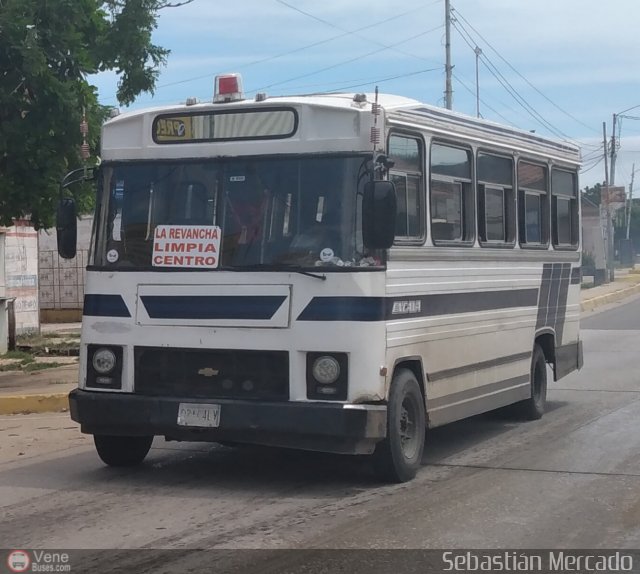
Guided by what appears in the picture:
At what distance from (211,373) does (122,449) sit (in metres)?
1.31

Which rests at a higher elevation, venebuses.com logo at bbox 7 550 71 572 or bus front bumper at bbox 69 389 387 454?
bus front bumper at bbox 69 389 387 454

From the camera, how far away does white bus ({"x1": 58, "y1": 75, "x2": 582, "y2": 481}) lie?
8133mm

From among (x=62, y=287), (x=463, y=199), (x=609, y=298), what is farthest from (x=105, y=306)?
(x=609, y=298)

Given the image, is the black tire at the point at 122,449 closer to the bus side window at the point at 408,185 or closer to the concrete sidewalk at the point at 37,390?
the bus side window at the point at 408,185

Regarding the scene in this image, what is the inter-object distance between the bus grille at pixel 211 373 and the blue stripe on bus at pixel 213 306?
0.87ft

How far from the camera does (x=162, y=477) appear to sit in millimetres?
8930

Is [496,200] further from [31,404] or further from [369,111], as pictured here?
[31,404]

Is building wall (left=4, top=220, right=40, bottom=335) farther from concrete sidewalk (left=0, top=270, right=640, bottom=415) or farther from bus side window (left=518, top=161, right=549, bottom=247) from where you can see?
bus side window (left=518, top=161, right=549, bottom=247)

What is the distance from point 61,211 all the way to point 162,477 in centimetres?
234

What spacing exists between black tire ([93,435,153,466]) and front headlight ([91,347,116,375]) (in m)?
0.64

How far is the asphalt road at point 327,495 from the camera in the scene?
6.87m

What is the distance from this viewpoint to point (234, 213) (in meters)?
8.52

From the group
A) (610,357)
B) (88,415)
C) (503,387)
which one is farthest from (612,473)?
(610,357)

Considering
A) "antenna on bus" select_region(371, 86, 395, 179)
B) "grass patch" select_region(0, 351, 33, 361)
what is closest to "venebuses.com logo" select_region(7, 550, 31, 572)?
"antenna on bus" select_region(371, 86, 395, 179)
